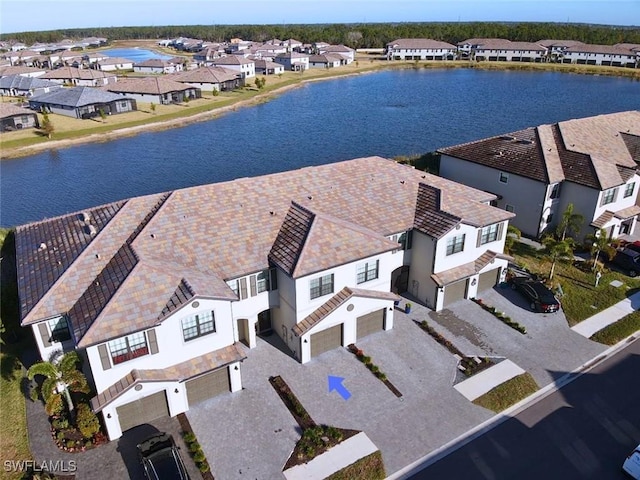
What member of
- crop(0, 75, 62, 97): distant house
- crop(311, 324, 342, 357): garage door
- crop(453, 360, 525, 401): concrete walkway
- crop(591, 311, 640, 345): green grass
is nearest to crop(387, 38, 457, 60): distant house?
crop(0, 75, 62, 97): distant house

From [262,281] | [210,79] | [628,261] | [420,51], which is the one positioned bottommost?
[628,261]

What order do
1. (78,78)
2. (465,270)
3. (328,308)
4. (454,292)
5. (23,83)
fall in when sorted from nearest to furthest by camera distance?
(328,308) → (465,270) → (454,292) → (23,83) → (78,78)

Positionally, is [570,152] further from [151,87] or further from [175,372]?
[151,87]

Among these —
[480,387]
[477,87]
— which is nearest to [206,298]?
[480,387]

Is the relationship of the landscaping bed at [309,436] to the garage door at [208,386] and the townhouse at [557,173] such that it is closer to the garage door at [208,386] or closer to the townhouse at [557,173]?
the garage door at [208,386]

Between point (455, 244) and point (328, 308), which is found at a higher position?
point (455, 244)

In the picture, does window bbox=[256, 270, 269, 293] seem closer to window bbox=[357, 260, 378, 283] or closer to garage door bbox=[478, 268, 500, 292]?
window bbox=[357, 260, 378, 283]

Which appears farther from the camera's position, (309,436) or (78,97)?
(78,97)

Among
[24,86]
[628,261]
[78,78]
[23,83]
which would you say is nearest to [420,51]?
[78,78]
